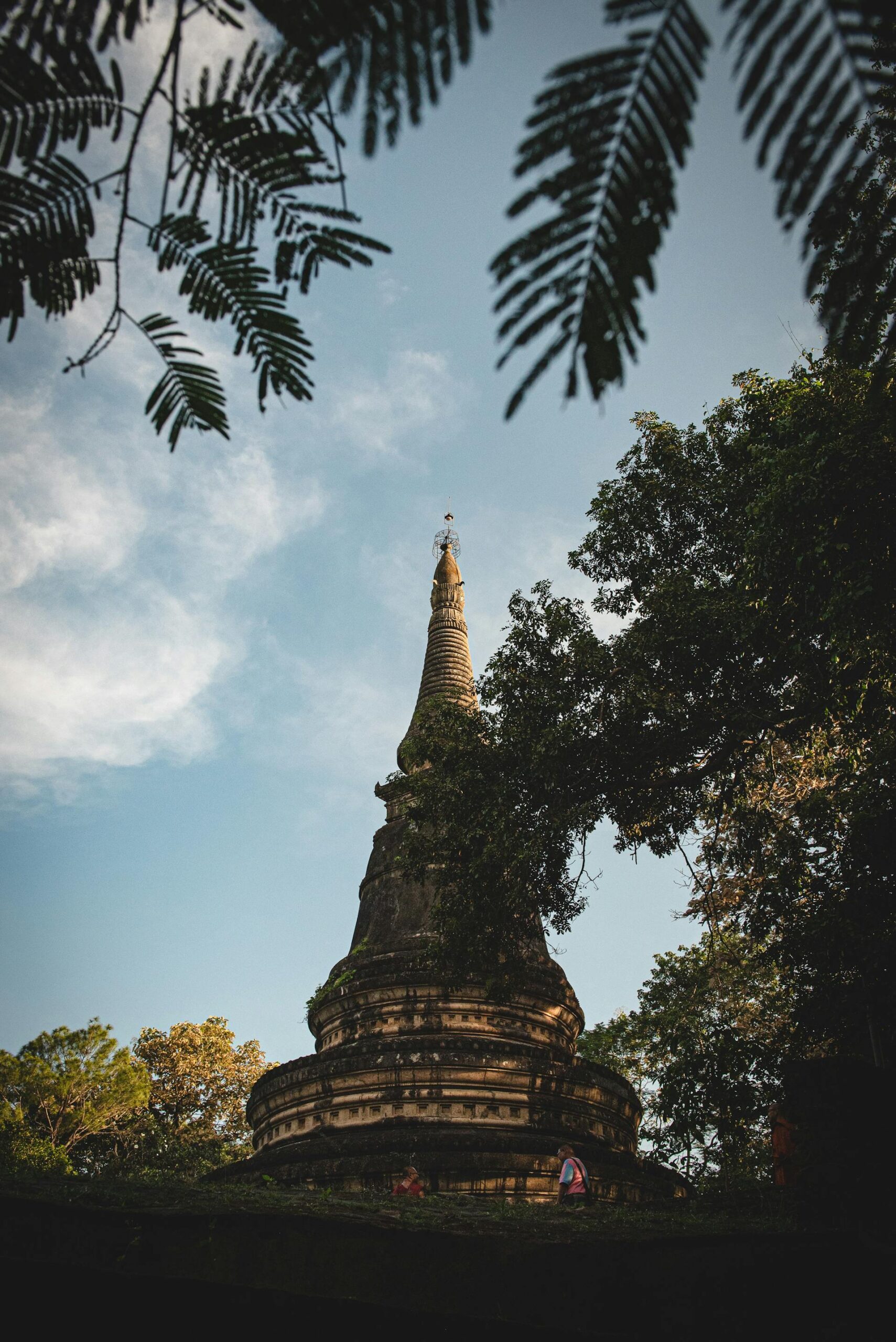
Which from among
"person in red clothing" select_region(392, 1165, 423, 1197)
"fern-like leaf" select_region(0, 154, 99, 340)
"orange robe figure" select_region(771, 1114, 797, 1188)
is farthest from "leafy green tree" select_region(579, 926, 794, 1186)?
"fern-like leaf" select_region(0, 154, 99, 340)

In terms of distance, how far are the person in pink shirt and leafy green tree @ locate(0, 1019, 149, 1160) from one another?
19780mm

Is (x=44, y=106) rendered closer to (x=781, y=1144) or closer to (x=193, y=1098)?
(x=781, y=1144)

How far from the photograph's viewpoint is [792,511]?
8.37m

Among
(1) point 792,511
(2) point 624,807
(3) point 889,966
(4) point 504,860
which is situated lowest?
(3) point 889,966

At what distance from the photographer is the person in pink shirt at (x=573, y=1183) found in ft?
35.0

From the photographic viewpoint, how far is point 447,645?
22109 mm

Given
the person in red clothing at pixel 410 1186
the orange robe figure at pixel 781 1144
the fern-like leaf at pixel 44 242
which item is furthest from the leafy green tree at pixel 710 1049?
the fern-like leaf at pixel 44 242

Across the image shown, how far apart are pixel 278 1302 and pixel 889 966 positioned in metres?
7.66

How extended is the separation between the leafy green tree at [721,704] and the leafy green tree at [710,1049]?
1640 mm

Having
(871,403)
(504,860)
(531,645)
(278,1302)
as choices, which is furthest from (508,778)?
(871,403)

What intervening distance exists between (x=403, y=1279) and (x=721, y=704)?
7.11m

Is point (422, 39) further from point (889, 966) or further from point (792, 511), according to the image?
point (889, 966)

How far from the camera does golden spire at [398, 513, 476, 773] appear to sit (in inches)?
810

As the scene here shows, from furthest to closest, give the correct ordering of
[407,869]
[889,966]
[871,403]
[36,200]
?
[407,869]
[889,966]
[871,403]
[36,200]
